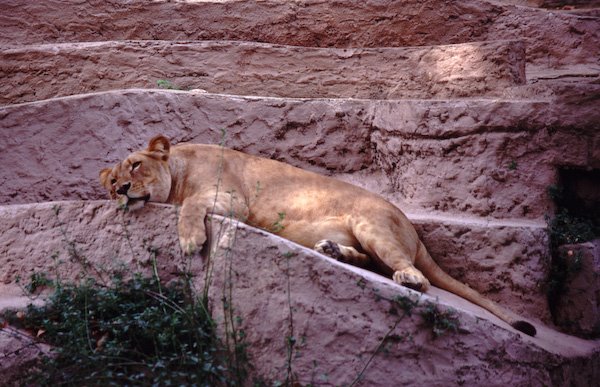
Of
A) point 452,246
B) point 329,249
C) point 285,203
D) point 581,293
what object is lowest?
point 581,293

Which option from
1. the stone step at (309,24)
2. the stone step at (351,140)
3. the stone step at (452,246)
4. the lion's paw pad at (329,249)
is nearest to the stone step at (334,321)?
the stone step at (452,246)

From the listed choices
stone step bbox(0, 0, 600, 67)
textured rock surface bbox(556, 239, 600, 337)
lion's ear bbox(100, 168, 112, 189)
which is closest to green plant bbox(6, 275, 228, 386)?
lion's ear bbox(100, 168, 112, 189)

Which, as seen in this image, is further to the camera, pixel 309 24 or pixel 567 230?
pixel 309 24

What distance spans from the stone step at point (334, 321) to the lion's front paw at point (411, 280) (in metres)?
0.11

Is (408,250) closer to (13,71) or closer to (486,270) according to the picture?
(486,270)

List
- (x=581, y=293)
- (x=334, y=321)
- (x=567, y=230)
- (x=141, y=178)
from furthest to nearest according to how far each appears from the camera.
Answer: (x=567, y=230) < (x=581, y=293) < (x=141, y=178) < (x=334, y=321)

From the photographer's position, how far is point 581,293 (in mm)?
5617

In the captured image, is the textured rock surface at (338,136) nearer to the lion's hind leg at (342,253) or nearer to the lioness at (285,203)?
the lioness at (285,203)

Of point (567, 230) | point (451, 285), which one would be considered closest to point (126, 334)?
point (451, 285)

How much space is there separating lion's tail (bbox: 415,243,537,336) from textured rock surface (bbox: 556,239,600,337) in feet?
1.97

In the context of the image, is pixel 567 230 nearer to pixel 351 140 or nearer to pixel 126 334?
pixel 351 140

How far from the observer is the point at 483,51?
24.3 feet

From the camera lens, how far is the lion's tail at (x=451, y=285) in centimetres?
532

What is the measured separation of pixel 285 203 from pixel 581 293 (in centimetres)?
243
